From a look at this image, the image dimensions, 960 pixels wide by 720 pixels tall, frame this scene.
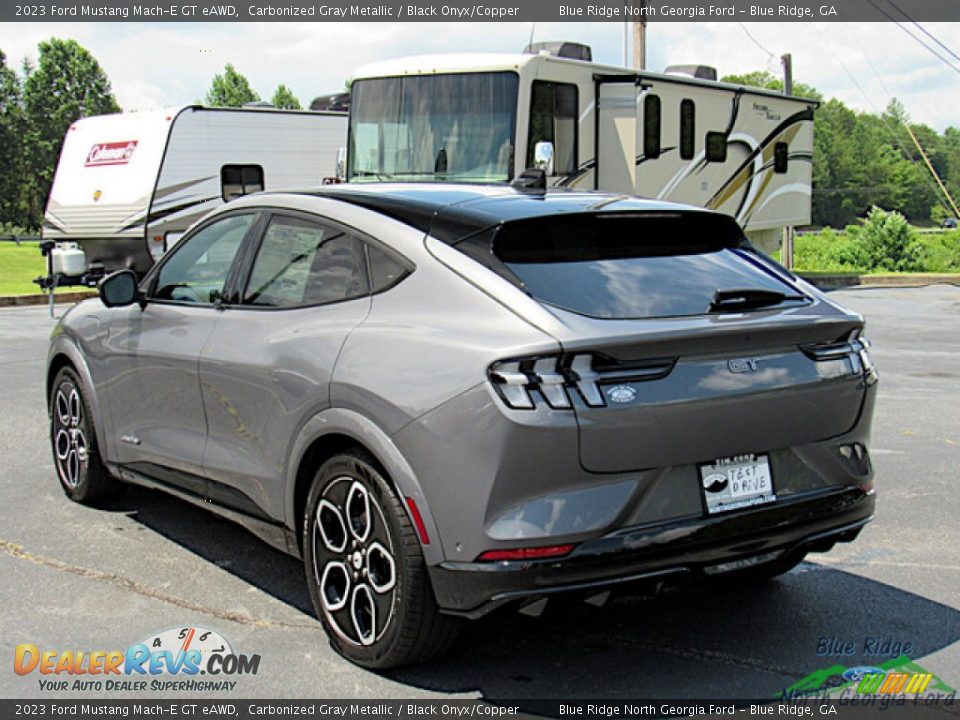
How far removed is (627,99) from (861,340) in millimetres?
11886

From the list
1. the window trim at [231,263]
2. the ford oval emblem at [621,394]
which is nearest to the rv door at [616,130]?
the window trim at [231,263]

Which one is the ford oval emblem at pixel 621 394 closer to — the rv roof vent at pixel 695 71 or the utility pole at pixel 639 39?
the rv roof vent at pixel 695 71

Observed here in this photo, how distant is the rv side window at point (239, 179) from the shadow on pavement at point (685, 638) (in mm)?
16700

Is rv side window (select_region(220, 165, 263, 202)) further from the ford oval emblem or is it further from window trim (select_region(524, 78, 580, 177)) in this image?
the ford oval emblem

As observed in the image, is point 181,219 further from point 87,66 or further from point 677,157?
point 87,66

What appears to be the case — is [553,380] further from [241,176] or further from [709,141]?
[241,176]

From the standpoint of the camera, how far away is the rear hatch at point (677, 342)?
3.62 meters

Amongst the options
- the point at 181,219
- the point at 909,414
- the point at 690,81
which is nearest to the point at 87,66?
the point at 181,219

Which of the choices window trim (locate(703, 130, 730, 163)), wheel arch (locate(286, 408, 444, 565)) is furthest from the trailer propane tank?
wheel arch (locate(286, 408, 444, 565))

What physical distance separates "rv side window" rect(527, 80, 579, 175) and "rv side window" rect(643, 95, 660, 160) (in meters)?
1.68

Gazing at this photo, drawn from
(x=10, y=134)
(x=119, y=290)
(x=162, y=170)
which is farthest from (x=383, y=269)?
(x=10, y=134)

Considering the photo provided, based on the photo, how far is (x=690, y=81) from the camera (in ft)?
58.0

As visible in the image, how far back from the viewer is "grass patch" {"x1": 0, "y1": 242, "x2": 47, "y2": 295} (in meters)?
23.7

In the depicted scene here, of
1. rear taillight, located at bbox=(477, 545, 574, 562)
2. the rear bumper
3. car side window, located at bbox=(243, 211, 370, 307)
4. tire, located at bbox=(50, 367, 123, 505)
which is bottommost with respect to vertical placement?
tire, located at bbox=(50, 367, 123, 505)
